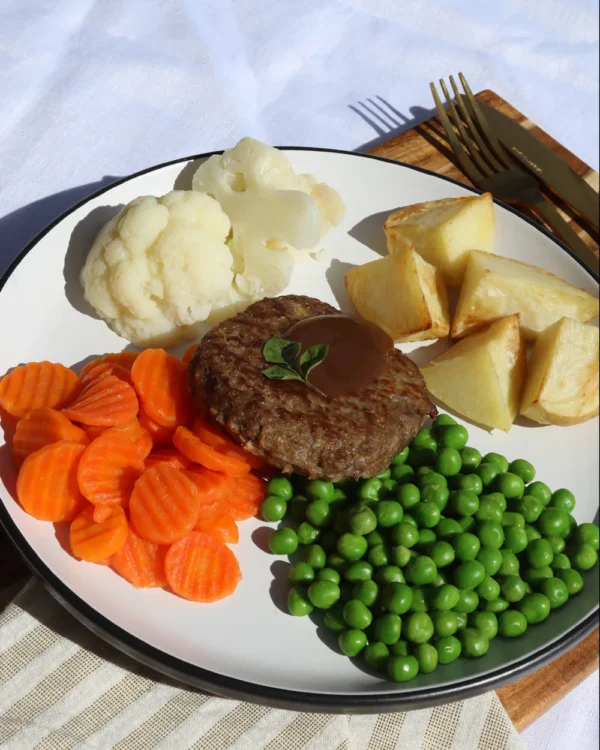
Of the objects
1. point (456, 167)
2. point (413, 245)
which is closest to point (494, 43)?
point (456, 167)

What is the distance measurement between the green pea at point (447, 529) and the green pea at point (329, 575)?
42 cm

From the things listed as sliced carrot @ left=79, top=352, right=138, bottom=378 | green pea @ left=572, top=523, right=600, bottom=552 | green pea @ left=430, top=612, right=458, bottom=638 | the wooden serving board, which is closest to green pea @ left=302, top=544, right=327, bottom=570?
green pea @ left=430, top=612, right=458, bottom=638

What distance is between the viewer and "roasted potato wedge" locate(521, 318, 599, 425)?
1.34 m

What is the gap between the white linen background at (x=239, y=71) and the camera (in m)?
4.24

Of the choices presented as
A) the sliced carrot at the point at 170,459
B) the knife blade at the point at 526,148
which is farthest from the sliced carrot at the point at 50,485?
the knife blade at the point at 526,148

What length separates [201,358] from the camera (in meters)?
2.88

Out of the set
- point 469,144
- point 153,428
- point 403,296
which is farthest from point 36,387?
point 469,144

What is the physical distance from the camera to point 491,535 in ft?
8.73

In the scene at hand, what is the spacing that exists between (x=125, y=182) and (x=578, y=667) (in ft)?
9.63

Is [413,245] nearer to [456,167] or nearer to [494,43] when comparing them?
Result: [456,167]

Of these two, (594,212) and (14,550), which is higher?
(594,212)

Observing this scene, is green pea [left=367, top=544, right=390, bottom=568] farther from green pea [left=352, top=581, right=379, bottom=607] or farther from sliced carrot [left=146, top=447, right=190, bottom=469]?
sliced carrot [left=146, top=447, right=190, bottom=469]

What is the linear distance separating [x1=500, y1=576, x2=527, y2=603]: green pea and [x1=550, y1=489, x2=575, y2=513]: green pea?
0.35 metres

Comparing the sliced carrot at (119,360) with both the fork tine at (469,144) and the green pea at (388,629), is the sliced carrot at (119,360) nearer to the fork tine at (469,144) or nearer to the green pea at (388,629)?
the green pea at (388,629)
